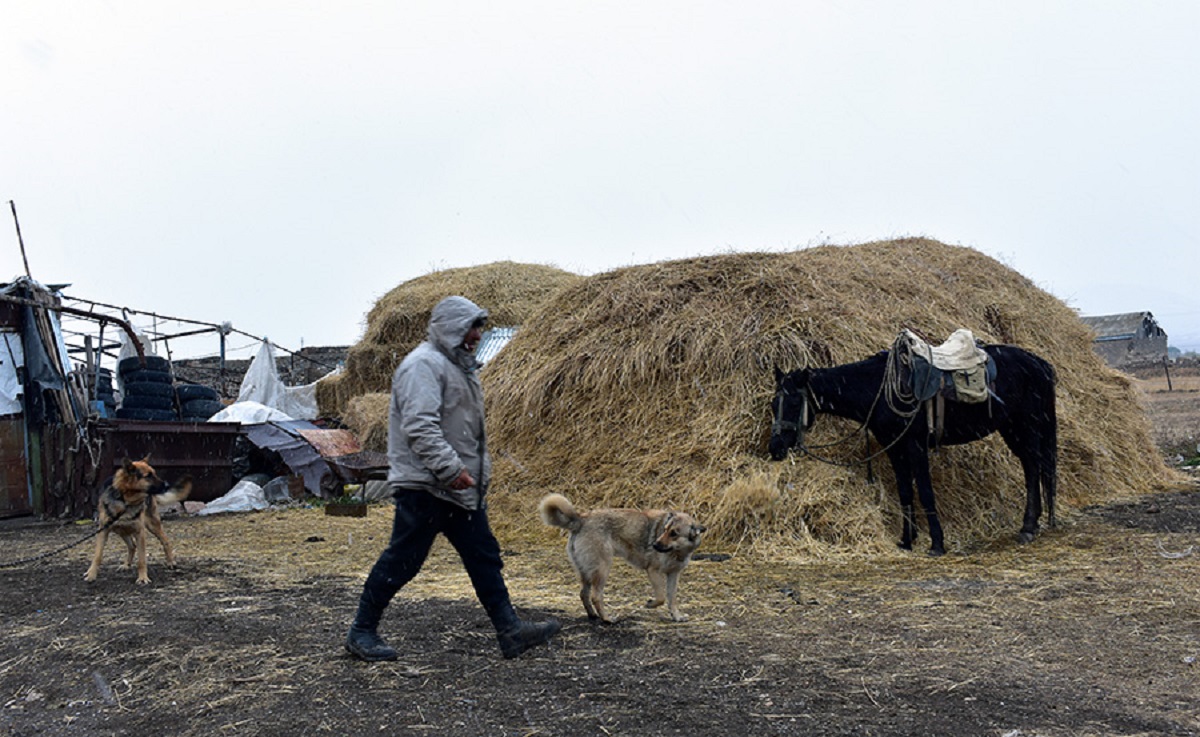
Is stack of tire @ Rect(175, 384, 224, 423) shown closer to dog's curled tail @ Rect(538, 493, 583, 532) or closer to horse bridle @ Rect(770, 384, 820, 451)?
horse bridle @ Rect(770, 384, 820, 451)

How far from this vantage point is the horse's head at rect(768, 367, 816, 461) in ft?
26.8

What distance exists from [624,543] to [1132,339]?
1858 inches

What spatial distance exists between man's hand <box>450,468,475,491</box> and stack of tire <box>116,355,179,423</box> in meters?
10.1

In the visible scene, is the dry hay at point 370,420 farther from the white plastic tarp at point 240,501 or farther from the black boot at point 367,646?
the black boot at point 367,646

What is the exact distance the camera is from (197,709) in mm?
4043

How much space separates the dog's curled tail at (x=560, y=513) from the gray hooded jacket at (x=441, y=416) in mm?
656

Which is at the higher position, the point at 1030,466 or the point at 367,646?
the point at 1030,466

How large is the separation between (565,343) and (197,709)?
7.22 m

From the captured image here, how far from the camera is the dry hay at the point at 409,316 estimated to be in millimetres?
20016

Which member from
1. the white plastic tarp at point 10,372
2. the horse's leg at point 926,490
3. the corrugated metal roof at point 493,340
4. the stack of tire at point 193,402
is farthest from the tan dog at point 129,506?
the corrugated metal roof at point 493,340

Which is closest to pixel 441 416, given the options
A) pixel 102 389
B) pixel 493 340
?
pixel 102 389

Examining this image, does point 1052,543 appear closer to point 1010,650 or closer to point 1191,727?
point 1010,650

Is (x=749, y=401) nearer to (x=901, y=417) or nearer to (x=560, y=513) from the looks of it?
(x=901, y=417)

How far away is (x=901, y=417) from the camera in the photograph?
26.2 feet
